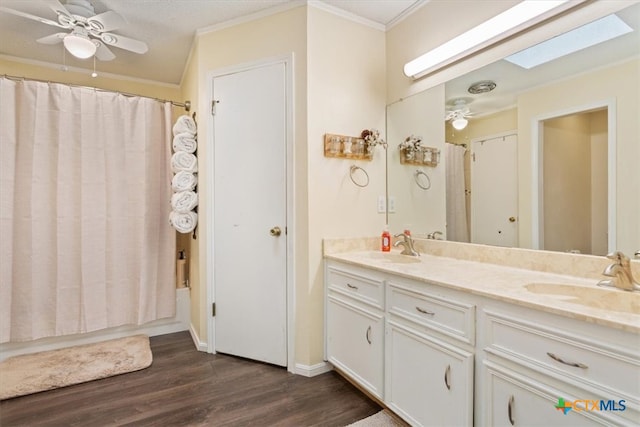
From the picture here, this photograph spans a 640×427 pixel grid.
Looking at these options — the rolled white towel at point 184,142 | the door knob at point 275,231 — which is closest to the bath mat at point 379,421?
the door knob at point 275,231

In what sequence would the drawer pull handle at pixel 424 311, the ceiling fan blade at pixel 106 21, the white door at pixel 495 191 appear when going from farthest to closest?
the ceiling fan blade at pixel 106 21, the white door at pixel 495 191, the drawer pull handle at pixel 424 311

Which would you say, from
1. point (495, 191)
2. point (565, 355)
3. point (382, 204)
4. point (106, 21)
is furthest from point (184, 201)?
point (565, 355)

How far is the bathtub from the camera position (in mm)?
2484

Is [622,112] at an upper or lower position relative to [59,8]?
lower

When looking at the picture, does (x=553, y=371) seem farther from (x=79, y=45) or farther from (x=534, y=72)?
(x=79, y=45)

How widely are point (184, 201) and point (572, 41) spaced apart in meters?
2.66

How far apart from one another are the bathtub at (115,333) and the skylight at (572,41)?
10.4 feet

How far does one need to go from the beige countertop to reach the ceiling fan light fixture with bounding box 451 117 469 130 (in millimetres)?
863

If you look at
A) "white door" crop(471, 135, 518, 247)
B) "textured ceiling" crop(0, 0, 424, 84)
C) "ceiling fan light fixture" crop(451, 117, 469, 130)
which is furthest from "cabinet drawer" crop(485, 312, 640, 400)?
"textured ceiling" crop(0, 0, 424, 84)

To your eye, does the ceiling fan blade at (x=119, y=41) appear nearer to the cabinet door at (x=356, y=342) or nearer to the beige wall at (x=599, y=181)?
the cabinet door at (x=356, y=342)

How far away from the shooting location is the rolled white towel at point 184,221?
2605mm

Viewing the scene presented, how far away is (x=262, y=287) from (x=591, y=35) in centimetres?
232

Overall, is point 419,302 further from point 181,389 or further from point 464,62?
point 181,389

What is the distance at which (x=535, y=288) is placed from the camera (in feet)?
4.42
